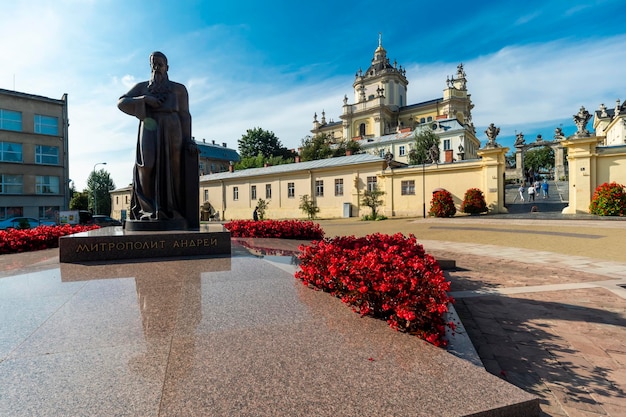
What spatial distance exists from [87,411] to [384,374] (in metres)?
1.72

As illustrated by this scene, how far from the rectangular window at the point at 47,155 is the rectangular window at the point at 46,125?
1527 millimetres

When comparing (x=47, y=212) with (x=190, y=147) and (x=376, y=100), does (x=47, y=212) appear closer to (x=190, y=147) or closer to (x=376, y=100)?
(x=190, y=147)

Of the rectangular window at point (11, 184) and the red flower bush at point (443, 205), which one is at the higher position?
the rectangular window at point (11, 184)

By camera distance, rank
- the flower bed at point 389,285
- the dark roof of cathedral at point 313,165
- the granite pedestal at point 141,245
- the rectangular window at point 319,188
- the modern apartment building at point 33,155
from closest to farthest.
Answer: the flower bed at point 389,285 < the granite pedestal at point 141,245 < the dark roof of cathedral at point 313,165 < the modern apartment building at point 33,155 < the rectangular window at point 319,188

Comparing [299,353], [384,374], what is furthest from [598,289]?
[299,353]

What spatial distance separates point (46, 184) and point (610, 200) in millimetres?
45747

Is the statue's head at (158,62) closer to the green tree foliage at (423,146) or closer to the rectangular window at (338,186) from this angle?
the rectangular window at (338,186)

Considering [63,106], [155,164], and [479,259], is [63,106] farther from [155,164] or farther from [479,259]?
[479,259]

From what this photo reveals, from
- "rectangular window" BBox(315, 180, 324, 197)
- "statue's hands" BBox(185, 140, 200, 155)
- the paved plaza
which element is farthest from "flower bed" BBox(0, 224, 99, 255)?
Answer: "rectangular window" BBox(315, 180, 324, 197)

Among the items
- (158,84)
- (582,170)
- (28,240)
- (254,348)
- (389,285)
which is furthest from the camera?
(582,170)

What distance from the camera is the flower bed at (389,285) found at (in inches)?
109

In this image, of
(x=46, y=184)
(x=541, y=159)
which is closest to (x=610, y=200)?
(x=46, y=184)

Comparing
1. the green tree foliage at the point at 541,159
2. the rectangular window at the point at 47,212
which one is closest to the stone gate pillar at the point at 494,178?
the rectangular window at the point at 47,212

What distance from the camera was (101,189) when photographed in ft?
220
